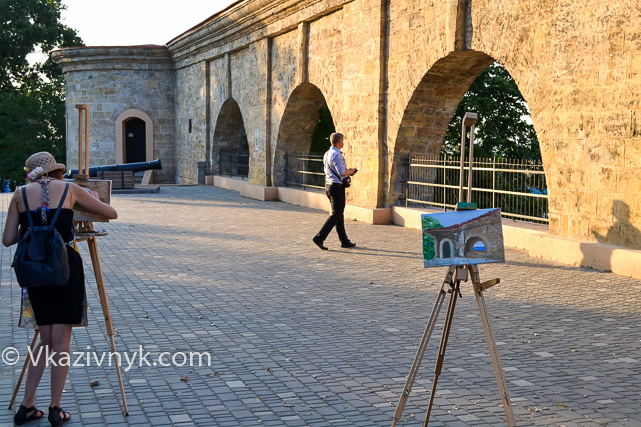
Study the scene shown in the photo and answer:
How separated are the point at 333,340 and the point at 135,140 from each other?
27.1 meters

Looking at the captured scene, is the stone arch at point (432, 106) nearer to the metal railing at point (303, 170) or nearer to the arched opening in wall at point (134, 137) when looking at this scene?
the metal railing at point (303, 170)

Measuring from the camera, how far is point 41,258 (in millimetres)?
4215

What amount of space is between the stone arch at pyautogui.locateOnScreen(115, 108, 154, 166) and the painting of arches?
27789 mm

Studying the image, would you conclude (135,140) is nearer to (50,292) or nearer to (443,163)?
(443,163)

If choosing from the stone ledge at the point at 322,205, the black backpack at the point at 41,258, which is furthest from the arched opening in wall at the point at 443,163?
the black backpack at the point at 41,258

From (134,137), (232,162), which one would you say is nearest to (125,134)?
(134,137)

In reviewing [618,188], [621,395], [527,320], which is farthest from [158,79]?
[621,395]

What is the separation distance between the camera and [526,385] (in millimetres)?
5031

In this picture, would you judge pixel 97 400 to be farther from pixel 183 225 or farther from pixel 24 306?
pixel 183 225

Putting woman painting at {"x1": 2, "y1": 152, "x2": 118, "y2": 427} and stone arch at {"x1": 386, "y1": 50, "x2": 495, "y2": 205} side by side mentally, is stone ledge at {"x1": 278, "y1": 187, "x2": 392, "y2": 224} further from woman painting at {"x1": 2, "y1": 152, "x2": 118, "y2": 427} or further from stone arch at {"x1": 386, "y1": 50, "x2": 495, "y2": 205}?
woman painting at {"x1": 2, "y1": 152, "x2": 118, "y2": 427}

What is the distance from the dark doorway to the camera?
31797mm

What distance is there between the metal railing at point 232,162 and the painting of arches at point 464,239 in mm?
21619

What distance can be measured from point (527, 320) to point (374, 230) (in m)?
6.79

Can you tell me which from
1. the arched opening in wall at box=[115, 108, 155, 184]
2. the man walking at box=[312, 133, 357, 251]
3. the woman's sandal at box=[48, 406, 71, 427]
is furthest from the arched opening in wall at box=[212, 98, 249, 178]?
the woman's sandal at box=[48, 406, 71, 427]
